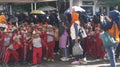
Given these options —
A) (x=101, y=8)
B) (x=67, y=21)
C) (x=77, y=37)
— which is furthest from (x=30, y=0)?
(x=101, y=8)

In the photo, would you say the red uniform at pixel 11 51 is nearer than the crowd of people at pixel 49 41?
Yes

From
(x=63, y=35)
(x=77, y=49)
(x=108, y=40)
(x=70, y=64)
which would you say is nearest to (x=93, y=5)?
(x=63, y=35)

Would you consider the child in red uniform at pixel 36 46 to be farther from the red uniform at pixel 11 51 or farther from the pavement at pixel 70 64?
the red uniform at pixel 11 51

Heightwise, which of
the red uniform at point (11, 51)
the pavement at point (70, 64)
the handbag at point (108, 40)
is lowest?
the pavement at point (70, 64)

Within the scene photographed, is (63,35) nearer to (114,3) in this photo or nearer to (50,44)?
(50,44)

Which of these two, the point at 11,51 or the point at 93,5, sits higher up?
the point at 93,5

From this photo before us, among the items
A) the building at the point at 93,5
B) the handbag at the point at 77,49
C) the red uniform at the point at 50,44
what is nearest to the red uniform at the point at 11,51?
the red uniform at the point at 50,44

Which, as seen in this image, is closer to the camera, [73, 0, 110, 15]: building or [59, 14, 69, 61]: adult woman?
[59, 14, 69, 61]: adult woman

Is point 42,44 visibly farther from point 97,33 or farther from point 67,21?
point 97,33

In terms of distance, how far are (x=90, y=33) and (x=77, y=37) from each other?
124 cm

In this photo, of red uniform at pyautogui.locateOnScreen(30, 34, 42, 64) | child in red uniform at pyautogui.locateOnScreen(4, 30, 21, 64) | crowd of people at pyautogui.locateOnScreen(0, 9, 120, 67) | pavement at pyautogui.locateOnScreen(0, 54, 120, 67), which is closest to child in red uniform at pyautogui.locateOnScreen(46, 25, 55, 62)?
crowd of people at pyautogui.locateOnScreen(0, 9, 120, 67)

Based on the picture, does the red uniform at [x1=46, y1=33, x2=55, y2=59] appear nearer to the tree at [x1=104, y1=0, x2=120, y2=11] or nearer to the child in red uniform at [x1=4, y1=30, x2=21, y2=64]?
the child in red uniform at [x1=4, y1=30, x2=21, y2=64]

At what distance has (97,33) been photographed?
13242mm

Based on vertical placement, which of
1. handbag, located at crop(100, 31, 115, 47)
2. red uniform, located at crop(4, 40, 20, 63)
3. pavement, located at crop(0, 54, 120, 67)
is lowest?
pavement, located at crop(0, 54, 120, 67)
